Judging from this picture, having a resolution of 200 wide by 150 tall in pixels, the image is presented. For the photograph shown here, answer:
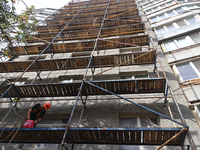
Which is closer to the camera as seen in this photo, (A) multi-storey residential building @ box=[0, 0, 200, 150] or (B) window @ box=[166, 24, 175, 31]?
(A) multi-storey residential building @ box=[0, 0, 200, 150]

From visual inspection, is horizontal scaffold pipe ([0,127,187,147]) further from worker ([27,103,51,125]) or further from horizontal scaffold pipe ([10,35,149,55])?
horizontal scaffold pipe ([10,35,149,55])

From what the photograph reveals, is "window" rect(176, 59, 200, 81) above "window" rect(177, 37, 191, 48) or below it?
below

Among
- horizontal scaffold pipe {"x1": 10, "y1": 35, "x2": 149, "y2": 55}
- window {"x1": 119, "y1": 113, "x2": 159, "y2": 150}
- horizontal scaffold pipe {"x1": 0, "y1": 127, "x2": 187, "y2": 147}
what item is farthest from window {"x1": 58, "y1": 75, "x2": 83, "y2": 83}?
horizontal scaffold pipe {"x1": 0, "y1": 127, "x2": 187, "y2": 147}

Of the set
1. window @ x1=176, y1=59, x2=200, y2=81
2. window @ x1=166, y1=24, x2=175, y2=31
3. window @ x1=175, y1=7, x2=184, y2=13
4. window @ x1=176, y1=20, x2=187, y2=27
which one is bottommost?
window @ x1=176, y1=59, x2=200, y2=81

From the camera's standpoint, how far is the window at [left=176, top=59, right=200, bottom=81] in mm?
8727

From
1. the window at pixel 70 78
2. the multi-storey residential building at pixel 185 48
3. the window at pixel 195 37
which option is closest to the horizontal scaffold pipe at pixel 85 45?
the multi-storey residential building at pixel 185 48

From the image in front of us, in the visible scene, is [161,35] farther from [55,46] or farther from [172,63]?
[55,46]

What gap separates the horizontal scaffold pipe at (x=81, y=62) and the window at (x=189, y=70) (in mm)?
2106

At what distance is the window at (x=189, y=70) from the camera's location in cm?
873

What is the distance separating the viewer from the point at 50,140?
20.9ft

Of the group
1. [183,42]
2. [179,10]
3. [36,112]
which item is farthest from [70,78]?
[179,10]

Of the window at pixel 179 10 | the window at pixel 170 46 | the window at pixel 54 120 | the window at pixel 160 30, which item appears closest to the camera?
the window at pixel 54 120

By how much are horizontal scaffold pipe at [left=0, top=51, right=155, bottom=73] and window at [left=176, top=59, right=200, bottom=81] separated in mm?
2106

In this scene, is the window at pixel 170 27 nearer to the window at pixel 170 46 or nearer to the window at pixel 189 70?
the window at pixel 170 46
